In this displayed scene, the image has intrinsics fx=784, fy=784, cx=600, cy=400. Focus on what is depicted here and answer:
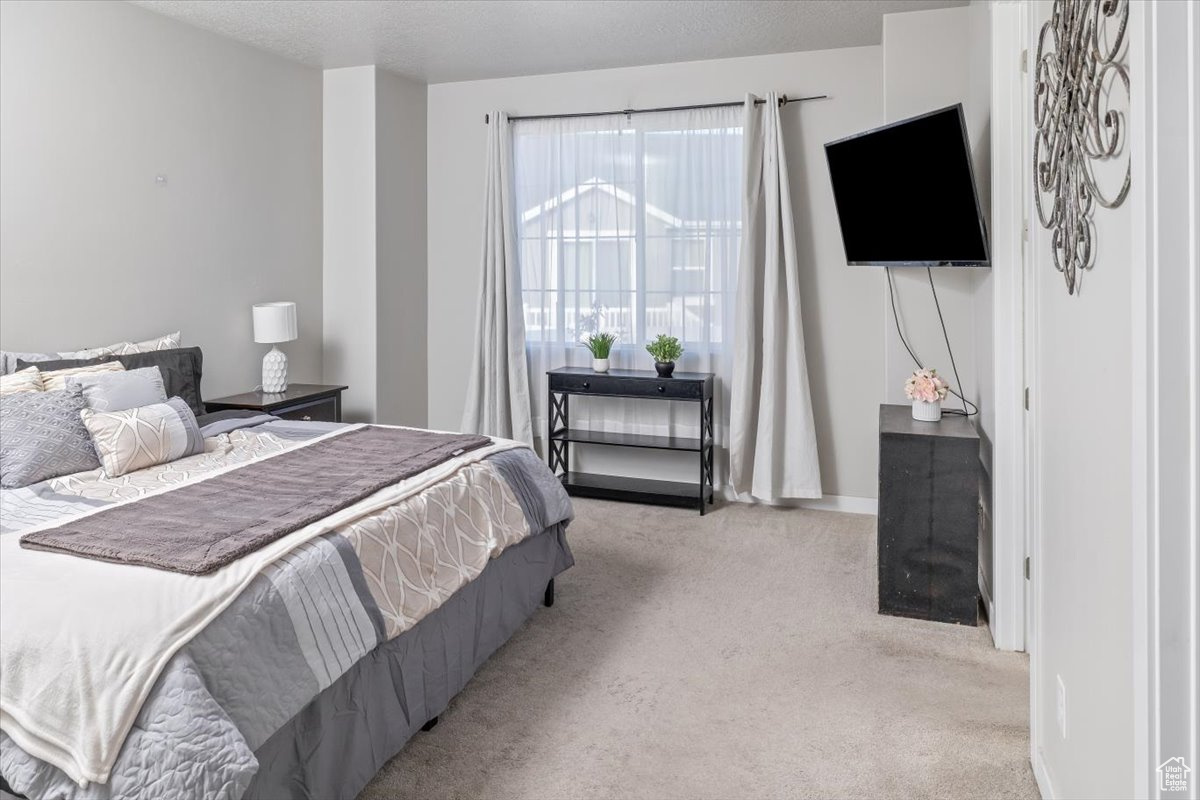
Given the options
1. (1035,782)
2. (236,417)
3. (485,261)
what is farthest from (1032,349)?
(485,261)

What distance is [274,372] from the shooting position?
4.27 m

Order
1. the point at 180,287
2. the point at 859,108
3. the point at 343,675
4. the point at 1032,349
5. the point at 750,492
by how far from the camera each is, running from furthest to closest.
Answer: the point at 750,492
the point at 859,108
the point at 180,287
the point at 1032,349
the point at 343,675

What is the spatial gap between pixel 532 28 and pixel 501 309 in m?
1.69

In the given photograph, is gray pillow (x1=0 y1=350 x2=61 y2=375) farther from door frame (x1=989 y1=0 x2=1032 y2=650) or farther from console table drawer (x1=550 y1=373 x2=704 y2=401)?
door frame (x1=989 y1=0 x2=1032 y2=650)

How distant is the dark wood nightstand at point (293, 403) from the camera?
400 cm

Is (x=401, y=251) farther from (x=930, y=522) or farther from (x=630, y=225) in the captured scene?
(x=930, y=522)

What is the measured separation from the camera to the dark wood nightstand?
4.00m

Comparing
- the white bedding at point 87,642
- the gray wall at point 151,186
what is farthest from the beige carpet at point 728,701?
the gray wall at point 151,186

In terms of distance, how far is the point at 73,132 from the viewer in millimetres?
3451

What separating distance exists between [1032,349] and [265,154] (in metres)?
4.12

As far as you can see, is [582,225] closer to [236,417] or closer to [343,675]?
[236,417]

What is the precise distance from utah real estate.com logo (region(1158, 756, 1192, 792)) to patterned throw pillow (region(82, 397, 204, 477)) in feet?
9.35

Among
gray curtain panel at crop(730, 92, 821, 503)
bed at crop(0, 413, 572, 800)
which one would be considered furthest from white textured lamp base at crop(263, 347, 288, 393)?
gray curtain panel at crop(730, 92, 821, 503)

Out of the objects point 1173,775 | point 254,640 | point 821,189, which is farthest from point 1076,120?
point 821,189
